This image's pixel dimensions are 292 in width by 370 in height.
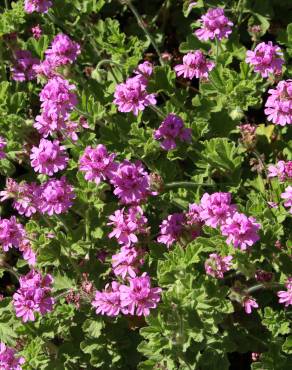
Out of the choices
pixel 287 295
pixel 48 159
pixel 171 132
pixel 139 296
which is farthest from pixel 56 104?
pixel 287 295

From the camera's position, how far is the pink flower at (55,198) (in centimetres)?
339

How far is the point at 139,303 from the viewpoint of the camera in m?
3.14

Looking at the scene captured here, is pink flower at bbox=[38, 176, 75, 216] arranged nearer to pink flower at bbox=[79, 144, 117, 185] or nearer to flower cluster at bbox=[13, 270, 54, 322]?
pink flower at bbox=[79, 144, 117, 185]

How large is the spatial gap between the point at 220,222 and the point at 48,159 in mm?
933

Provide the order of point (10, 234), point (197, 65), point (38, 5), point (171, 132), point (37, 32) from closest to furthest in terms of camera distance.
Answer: point (10, 234) < point (171, 132) < point (197, 65) < point (38, 5) < point (37, 32)

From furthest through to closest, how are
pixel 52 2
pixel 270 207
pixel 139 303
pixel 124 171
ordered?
pixel 52 2, pixel 270 207, pixel 124 171, pixel 139 303

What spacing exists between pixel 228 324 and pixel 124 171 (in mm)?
990

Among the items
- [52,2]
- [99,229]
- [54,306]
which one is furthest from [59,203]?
[52,2]

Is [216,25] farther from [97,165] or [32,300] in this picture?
[32,300]

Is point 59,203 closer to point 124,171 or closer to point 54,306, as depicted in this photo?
point 124,171

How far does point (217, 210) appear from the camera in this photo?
127 inches

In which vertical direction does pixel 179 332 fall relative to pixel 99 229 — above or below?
below

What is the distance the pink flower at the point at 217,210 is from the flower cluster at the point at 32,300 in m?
0.86

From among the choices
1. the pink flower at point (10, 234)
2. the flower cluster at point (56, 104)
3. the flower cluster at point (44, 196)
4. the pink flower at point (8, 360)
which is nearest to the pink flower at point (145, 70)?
the flower cluster at point (56, 104)
